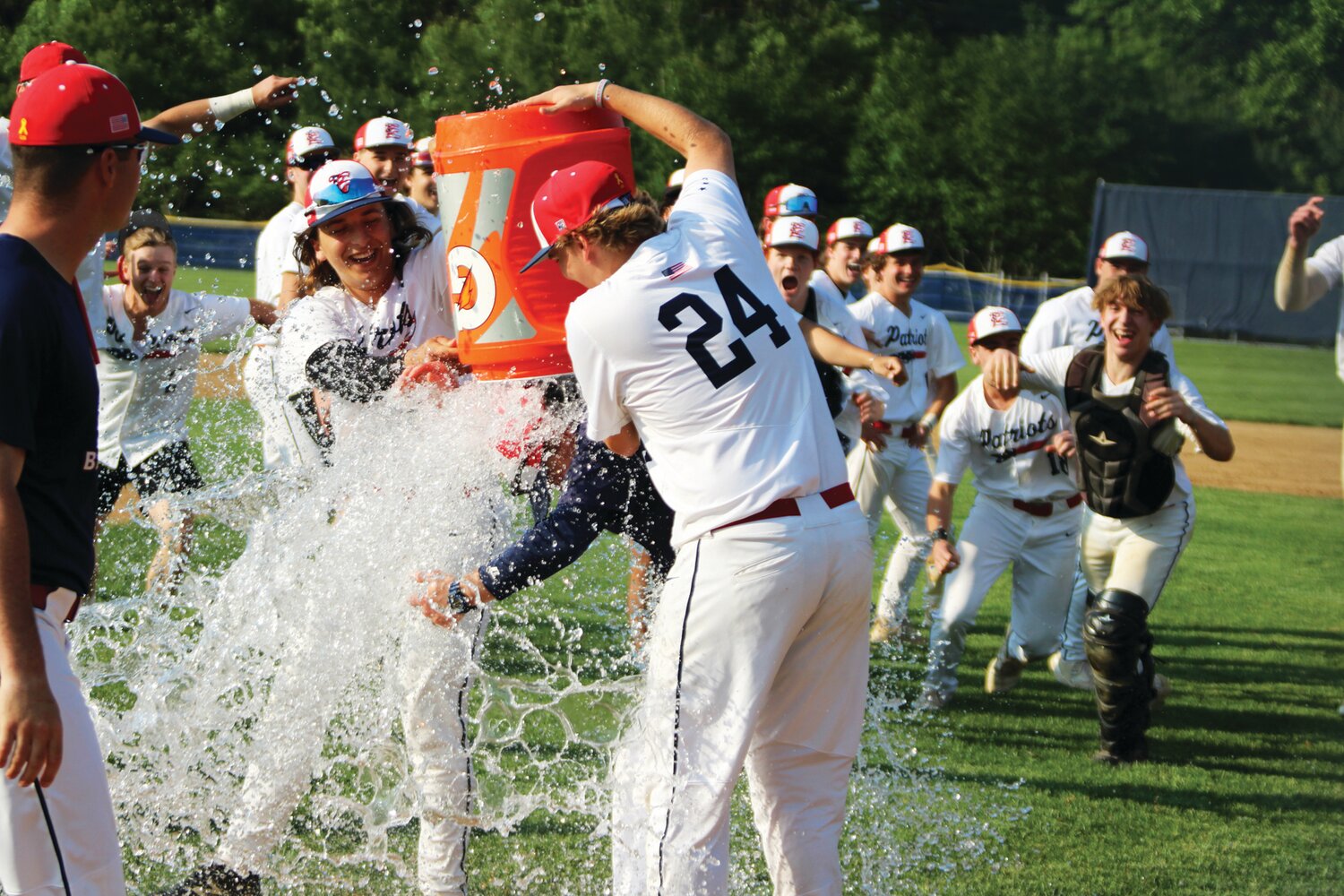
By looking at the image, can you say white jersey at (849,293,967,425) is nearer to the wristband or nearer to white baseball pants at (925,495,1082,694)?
white baseball pants at (925,495,1082,694)

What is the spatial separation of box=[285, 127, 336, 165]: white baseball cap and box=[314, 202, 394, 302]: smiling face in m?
2.54

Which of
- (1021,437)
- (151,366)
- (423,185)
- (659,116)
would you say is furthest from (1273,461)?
(659,116)

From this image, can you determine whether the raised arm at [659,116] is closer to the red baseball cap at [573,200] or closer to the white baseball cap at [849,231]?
the red baseball cap at [573,200]

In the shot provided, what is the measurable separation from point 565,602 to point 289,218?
8.22 ft

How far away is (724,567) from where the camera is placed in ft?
11.2

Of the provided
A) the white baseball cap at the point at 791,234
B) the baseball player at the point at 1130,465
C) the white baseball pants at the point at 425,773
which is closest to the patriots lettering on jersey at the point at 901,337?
the white baseball cap at the point at 791,234

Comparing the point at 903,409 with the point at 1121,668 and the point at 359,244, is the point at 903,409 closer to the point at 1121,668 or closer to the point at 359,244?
the point at 1121,668

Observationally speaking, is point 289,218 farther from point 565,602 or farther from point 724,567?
point 724,567

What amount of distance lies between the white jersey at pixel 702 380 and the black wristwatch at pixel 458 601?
0.67 metres

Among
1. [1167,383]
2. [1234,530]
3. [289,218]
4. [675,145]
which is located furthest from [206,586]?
[1234,530]

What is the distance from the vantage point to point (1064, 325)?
26.4 ft

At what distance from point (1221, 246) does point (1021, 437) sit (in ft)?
92.3

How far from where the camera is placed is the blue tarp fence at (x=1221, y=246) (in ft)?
105

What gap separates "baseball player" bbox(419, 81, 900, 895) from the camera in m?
3.43
